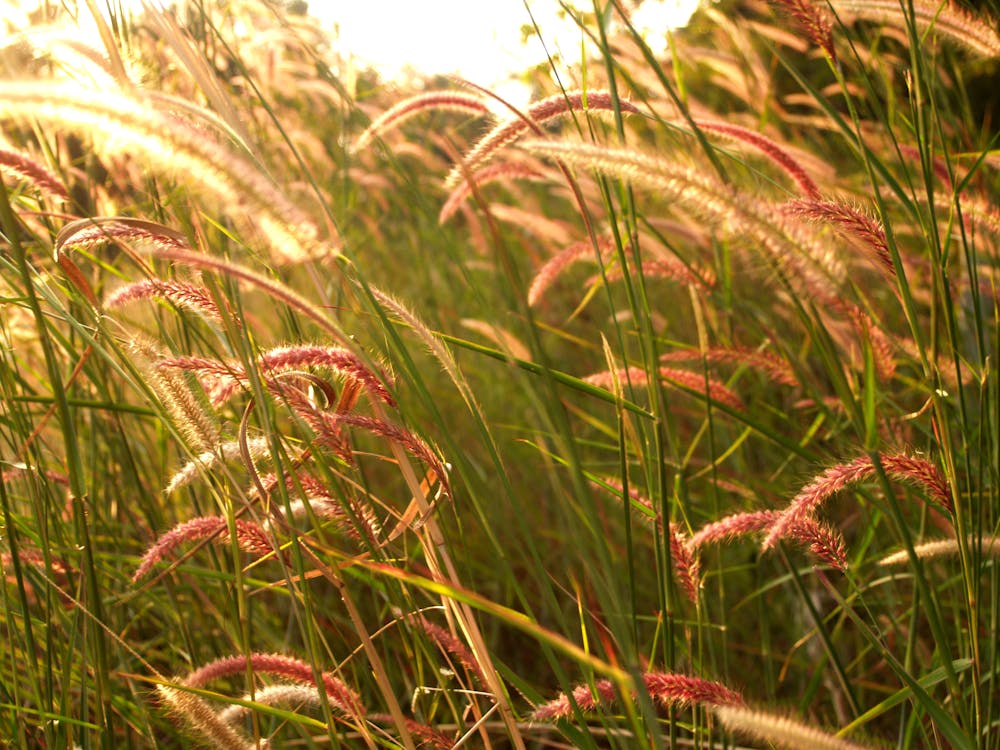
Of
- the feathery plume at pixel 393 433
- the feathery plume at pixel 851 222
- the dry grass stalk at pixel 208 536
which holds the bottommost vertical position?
the dry grass stalk at pixel 208 536

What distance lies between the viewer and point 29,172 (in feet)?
3.67

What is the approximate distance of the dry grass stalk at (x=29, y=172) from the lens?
1107 mm

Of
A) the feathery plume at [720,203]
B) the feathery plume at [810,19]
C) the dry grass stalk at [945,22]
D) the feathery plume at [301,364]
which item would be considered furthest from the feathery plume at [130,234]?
the dry grass stalk at [945,22]

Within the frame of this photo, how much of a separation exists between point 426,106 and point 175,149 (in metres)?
0.71

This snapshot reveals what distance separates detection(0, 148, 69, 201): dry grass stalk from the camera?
1.11 metres

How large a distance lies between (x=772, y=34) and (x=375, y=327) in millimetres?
1502

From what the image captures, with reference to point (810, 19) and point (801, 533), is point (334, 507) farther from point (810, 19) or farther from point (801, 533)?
point (810, 19)

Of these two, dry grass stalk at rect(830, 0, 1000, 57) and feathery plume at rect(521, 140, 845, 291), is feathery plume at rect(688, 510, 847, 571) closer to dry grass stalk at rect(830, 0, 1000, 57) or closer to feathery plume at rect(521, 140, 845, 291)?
feathery plume at rect(521, 140, 845, 291)

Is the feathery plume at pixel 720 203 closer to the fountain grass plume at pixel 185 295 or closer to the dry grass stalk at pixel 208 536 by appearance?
the fountain grass plume at pixel 185 295

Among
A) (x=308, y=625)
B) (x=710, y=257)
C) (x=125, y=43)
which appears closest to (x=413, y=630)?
(x=308, y=625)

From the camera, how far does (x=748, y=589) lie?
203 centimetres

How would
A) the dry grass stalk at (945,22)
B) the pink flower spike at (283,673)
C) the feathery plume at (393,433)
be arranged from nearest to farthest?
the feathery plume at (393,433) < the pink flower spike at (283,673) < the dry grass stalk at (945,22)

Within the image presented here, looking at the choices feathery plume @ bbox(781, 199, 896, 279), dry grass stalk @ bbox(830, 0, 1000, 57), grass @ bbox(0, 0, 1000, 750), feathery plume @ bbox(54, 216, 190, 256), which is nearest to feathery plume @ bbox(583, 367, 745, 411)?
grass @ bbox(0, 0, 1000, 750)

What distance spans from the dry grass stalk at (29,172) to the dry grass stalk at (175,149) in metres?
0.51
